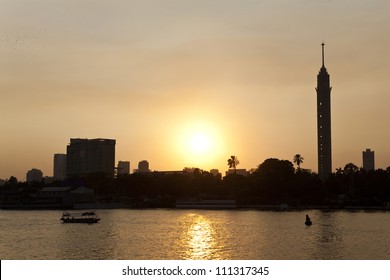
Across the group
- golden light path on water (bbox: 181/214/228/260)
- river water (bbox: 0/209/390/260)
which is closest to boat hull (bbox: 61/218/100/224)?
river water (bbox: 0/209/390/260)

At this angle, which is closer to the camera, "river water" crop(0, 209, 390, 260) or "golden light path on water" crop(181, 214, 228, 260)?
"golden light path on water" crop(181, 214, 228, 260)

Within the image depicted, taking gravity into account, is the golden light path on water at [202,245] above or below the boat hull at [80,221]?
above

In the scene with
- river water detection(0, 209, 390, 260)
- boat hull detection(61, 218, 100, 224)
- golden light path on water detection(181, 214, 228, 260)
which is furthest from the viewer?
boat hull detection(61, 218, 100, 224)

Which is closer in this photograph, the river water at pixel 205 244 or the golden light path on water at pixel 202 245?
the golden light path on water at pixel 202 245

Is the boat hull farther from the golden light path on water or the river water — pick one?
the golden light path on water

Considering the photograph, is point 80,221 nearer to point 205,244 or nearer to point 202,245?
point 205,244

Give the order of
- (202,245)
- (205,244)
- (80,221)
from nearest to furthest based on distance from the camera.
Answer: (202,245)
(205,244)
(80,221)

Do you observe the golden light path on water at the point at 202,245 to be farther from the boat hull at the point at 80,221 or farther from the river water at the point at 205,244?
the boat hull at the point at 80,221

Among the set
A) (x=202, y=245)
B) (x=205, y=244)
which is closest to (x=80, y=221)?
(x=205, y=244)

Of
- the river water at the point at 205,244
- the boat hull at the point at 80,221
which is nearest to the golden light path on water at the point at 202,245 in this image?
the river water at the point at 205,244

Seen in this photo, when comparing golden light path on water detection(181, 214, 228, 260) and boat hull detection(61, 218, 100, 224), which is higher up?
golden light path on water detection(181, 214, 228, 260)
